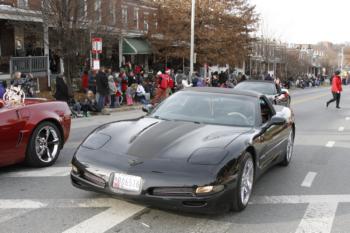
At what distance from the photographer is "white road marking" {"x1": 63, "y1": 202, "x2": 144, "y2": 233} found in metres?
4.38

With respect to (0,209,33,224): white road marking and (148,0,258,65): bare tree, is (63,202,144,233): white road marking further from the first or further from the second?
(148,0,258,65): bare tree

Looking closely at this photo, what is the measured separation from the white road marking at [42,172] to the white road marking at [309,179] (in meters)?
3.44

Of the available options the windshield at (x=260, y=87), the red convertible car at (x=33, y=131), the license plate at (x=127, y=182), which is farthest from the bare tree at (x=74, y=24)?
the license plate at (x=127, y=182)

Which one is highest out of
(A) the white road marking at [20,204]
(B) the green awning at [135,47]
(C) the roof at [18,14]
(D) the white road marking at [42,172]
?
(C) the roof at [18,14]

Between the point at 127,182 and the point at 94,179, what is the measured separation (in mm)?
446

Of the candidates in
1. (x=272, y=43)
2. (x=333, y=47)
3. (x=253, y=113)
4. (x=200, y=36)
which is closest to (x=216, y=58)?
(x=200, y=36)

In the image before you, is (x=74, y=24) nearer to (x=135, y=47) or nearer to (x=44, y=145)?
(x=135, y=47)

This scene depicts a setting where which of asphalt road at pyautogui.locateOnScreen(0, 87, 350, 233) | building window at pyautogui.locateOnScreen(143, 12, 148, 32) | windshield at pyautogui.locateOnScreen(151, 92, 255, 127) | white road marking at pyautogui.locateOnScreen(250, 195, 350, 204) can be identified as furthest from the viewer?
building window at pyautogui.locateOnScreen(143, 12, 148, 32)

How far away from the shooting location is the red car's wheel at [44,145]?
6.66m

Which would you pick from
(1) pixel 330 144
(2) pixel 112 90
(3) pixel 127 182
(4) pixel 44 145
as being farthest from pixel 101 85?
(3) pixel 127 182

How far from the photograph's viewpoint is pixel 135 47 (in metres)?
30.7

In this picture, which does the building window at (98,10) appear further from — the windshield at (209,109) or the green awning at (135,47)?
the windshield at (209,109)

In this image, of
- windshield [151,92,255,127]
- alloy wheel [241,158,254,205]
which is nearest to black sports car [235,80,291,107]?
windshield [151,92,255,127]

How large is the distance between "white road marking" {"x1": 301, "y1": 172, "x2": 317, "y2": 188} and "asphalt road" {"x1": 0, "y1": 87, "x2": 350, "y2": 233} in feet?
0.05
